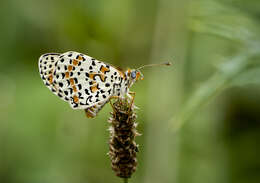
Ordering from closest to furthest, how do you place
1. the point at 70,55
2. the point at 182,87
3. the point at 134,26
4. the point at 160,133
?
the point at 70,55, the point at 160,133, the point at 182,87, the point at 134,26

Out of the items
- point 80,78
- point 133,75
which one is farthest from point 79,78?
point 133,75

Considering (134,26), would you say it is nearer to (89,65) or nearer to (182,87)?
(182,87)

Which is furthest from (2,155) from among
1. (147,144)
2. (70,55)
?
(70,55)

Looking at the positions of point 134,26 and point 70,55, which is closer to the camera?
point 70,55

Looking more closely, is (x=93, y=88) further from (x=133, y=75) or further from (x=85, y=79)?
(x=133, y=75)

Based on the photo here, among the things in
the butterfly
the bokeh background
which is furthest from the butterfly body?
the bokeh background

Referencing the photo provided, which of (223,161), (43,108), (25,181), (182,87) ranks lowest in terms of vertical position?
(25,181)
